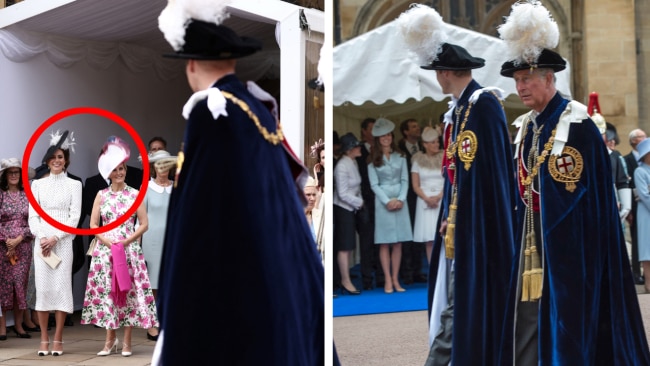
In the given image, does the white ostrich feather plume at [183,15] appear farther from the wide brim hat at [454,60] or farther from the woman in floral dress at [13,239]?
the woman in floral dress at [13,239]

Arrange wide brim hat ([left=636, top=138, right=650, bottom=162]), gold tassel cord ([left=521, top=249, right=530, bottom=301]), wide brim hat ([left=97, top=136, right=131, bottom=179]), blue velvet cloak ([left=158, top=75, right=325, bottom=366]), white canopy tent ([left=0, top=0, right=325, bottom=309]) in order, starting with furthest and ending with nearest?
white canopy tent ([left=0, top=0, right=325, bottom=309]), wide brim hat ([left=97, top=136, right=131, bottom=179]), gold tassel cord ([left=521, top=249, right=530, bottom=301]), wide brim hat ([left=636, top=138, right=650, bottom=162]), blue velvet cloak ([left=158, top=75, right=325, bottom=366])

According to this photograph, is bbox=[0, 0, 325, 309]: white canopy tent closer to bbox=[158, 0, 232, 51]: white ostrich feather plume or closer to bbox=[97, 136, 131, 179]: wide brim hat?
bbox=[97, 136, 131, 179]: wide brim hat

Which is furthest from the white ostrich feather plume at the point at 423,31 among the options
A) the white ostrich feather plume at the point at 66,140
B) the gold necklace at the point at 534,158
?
the white ostrich feather plume at the point at 66,140

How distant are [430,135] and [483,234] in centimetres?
43

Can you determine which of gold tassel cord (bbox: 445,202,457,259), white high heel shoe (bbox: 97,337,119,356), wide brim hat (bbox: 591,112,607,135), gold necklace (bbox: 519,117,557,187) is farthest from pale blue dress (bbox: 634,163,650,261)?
white high heel shoe (bbox: 97,337,119,356)

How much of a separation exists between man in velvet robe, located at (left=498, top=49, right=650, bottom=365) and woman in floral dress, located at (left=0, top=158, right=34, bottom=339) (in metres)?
4.95

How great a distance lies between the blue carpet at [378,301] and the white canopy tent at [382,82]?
2.06 ft

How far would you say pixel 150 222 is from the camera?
743cm

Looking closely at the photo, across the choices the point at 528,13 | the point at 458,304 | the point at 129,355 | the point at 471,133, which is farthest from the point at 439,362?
the point at 129,355

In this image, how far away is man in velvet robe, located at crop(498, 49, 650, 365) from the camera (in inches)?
167

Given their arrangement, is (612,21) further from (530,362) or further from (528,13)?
(530,362)

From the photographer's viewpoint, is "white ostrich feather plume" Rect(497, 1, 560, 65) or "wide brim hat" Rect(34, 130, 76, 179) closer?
"white ostrich feather plume" Rect(497, 1, 560, 65)

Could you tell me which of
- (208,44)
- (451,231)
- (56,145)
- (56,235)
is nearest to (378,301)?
(451,231)

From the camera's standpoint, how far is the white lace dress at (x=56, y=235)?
775 cm
